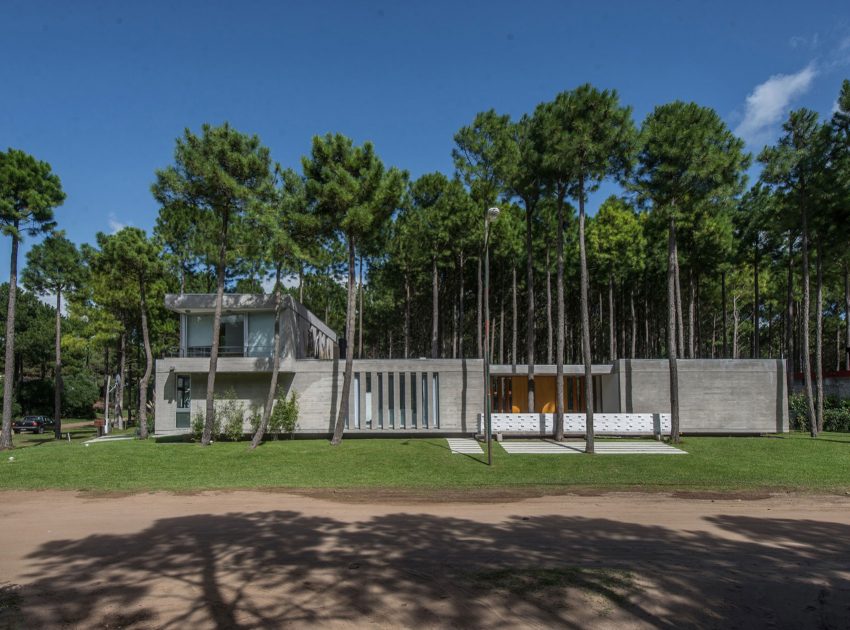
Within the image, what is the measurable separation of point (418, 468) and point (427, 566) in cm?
892

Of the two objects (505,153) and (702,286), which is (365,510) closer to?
(505,153)

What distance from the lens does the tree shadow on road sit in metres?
5.35

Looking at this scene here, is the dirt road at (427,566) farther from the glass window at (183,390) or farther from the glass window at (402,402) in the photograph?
the glass window at (183,390)

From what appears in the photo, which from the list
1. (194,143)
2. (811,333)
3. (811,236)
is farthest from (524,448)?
(811,333)

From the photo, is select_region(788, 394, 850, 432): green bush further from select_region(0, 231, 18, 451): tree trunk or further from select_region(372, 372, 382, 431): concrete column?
select_region(0, 231, 18, 451): tree trunk

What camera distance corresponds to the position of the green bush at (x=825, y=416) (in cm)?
2556

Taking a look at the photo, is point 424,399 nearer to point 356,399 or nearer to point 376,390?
point 376,390

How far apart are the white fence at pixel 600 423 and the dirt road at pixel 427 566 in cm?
1099

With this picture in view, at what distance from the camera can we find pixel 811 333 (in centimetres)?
5544

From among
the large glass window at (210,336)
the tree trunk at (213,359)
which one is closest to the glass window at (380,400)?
the large glass window at (210,336)

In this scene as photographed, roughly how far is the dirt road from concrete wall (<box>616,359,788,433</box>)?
41.7 feet

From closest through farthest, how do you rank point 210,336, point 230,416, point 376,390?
1. point 230,416
2. point 376,390
3. point 210,336

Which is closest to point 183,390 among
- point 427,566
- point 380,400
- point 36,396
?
point 380,400

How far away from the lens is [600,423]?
22156 mm
